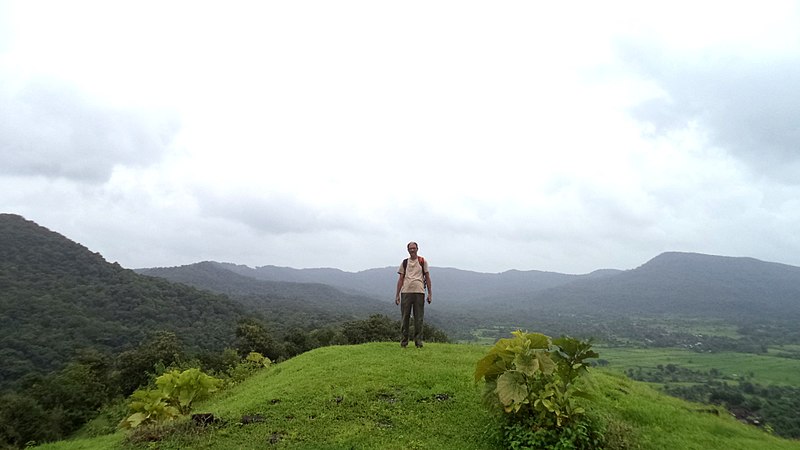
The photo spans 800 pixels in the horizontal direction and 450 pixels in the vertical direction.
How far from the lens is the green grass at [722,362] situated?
62562 millimetres

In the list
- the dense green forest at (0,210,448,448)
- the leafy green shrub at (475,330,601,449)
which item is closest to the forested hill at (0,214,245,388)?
the dense green forest at (0,210,448,448)

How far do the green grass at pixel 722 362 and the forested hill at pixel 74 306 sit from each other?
208 ft

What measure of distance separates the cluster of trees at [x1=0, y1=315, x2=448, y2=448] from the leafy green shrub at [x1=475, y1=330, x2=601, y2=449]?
35.4 feet

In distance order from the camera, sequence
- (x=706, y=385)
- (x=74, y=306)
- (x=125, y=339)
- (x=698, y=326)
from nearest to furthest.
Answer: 1. (x=706, y=385)
2. (x=125, y=339)
3. (x=74, y=306)
4. (x=698, y=326)

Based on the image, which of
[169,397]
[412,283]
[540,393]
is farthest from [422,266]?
[169,397]

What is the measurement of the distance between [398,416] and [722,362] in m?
89.8

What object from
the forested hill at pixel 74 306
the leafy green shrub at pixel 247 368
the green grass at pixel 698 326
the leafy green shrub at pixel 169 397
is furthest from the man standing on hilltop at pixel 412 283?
the green grass at pixel 698 326

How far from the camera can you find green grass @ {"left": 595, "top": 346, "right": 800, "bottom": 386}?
62.6 meters

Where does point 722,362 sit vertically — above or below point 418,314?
below

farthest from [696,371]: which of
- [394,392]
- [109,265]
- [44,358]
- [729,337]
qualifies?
[109,265]

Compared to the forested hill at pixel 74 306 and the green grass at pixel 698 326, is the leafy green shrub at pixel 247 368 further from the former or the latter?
the green grass at pixel 698 326

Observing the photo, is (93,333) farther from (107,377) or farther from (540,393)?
(540,393)

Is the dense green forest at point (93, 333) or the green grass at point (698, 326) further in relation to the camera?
the green grass at point (698, 326)

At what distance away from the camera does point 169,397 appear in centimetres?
1050
